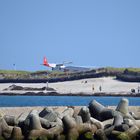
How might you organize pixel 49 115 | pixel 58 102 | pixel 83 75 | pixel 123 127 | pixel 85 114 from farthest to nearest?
1. pixel 83 75
2. pixel 58 102
3. pixel 49 115
4. pixel 85 114
5. pixel 123 127

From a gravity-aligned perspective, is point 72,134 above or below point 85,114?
below

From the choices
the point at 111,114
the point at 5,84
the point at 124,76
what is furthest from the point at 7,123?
the point at 5,84

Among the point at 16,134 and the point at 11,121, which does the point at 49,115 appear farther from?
the point at 16,134

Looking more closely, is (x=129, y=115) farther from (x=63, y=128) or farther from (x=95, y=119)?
(x=63, y=128)

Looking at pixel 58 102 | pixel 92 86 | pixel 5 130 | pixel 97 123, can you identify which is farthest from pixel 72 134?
pixel 92 86

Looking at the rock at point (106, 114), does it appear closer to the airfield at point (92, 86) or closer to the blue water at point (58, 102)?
the blue water at point (58, 102)

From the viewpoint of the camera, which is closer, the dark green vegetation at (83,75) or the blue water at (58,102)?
the blue water at (58,102)

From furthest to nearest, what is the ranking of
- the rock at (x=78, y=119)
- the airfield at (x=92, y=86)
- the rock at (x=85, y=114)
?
the airfield at (x=92, y=86), the rock at (x=85, y=114), the rock at (x=78, y=119)

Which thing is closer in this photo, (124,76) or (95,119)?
(95,119)

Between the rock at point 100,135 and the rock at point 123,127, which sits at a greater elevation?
the rock at point 123,127

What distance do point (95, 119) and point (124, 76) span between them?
5607cm

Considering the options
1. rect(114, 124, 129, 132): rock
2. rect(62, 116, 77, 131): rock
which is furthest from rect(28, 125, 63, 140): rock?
rect(114, 124, 129, 132): rock

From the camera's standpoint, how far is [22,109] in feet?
84.3

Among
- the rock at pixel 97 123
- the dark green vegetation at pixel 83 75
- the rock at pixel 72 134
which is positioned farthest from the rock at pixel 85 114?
the dark green vegetation at pixel 83 75
